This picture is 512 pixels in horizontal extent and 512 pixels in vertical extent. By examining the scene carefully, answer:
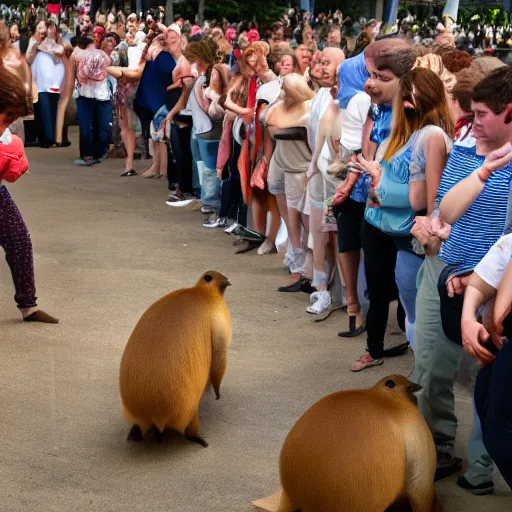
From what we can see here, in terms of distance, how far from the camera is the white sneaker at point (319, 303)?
7090 millimetres

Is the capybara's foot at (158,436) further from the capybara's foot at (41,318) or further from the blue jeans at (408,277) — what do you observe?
the capybara's foot at (41,318)

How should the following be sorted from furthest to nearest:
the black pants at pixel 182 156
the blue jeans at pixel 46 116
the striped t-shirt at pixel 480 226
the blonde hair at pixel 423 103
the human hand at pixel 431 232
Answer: the blue jeans at pixel 46 116 → the black pants at pixel 182 156 → the blonde hair at pixel 423 103 → the human hand at pixel 431 232 → the striped t-shirt at pixel 480 226

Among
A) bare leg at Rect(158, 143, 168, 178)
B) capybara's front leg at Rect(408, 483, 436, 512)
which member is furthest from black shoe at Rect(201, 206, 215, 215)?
capybara's front leg at Rect(408, 483, 436, 512)

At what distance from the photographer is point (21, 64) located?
38.3ft

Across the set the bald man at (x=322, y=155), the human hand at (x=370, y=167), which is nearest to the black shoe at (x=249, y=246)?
the bald man at (x=322, y=155)

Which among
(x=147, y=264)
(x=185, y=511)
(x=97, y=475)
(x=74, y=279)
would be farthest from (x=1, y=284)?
(x=185, y=511)

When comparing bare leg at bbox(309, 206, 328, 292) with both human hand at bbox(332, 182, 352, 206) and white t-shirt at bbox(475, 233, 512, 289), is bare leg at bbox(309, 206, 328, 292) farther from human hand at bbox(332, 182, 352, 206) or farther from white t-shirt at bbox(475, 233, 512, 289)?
white t-shirt at bbox(475, 233, 512, 289)

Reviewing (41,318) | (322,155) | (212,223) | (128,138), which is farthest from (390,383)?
(128,138)

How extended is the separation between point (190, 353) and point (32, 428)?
3.33 ft

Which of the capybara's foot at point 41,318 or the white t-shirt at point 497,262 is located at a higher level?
the white t-shirt at point 497,262

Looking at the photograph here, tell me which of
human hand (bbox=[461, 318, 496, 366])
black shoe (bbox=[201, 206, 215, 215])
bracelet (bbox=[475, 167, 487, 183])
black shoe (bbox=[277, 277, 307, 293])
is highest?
bracelet (bbox=[475, 167, 487, 183])

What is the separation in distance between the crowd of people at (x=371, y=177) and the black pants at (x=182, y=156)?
19mm

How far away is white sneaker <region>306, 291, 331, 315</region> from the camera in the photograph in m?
7.09

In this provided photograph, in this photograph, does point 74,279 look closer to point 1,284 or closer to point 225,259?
point 1,284
